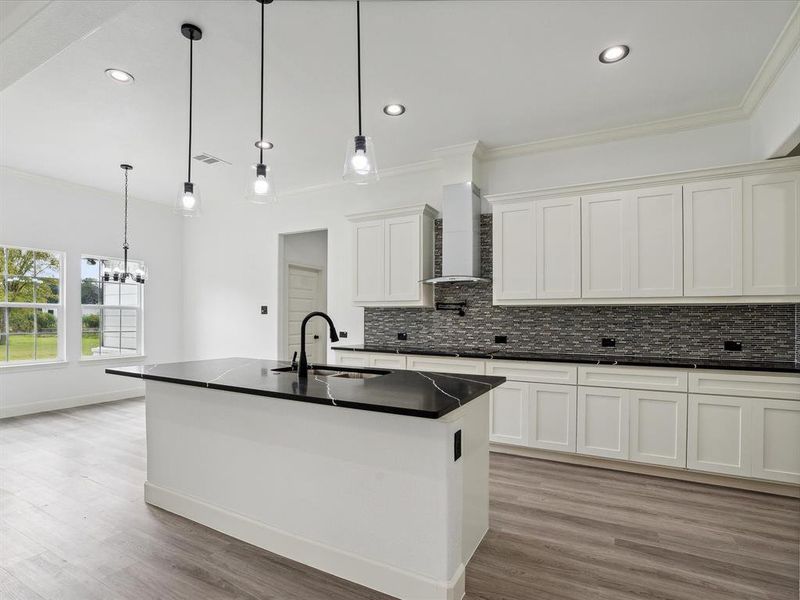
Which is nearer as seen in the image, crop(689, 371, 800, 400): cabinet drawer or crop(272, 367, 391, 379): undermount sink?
crop(272, 367, 391, 379): undermount sink

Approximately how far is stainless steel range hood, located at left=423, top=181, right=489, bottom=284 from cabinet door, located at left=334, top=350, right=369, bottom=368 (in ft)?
3.57

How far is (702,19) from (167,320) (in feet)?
24.3

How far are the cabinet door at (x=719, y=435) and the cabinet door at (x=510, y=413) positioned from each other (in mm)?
1238

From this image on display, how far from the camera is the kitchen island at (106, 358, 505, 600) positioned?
1.81 metres

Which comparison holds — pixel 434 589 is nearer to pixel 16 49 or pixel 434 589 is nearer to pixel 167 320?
pixel 16 49

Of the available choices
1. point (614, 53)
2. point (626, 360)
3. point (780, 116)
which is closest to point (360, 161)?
point (614, 53)

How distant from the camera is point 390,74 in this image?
300 cm

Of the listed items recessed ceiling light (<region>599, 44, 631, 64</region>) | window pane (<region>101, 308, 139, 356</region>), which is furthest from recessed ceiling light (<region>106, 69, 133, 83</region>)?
window pane (<region>101, 308, 139, 356</region>)

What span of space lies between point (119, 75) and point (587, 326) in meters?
4.43

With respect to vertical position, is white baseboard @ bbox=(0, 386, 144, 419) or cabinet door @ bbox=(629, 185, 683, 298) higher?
cabinet door @ bbox=(629, 185, 683, 298)

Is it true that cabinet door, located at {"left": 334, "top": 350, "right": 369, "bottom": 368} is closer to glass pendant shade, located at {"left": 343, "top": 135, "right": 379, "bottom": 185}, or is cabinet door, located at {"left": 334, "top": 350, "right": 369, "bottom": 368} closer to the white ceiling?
the white ceiling

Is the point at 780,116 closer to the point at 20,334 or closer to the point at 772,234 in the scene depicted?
the point at 772,234

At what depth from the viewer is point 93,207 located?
584cm

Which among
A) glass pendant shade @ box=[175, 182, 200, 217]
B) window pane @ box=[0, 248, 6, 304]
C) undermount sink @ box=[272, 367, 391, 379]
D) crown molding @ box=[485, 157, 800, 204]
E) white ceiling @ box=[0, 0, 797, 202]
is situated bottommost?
undermount sink @ box=[272, 367, 391, 379]
